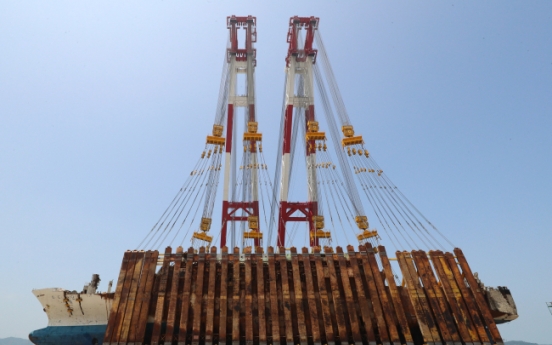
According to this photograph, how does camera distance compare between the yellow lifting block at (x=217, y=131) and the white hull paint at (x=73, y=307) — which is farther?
the yellow lifting block at (x=217, y=131)

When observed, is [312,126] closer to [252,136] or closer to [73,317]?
[252,136]

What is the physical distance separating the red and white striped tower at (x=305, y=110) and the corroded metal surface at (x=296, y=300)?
18.1 metres

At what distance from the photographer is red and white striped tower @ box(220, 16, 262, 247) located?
36.6 m

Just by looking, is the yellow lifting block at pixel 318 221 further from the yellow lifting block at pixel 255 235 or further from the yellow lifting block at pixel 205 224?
the yellow lifting block at pixel 205 224

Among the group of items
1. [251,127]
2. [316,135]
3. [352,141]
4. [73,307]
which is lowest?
[73,307]

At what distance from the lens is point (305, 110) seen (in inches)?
1524

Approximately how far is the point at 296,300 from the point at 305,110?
2655 cm

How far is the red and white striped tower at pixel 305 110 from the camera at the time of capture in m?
36.2

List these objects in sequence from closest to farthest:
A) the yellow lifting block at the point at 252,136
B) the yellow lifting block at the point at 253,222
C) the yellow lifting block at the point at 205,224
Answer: the yellow lifting block at the point at 205,224, the yellow lifting block at the point at 253,222, the yellow lifting block at the point at 252,136

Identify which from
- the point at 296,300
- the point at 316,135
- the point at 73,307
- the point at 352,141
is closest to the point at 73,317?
the point at 73,307

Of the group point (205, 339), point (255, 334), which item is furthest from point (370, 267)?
point (205, 339)

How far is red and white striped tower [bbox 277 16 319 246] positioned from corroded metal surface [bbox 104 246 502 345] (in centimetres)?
1813

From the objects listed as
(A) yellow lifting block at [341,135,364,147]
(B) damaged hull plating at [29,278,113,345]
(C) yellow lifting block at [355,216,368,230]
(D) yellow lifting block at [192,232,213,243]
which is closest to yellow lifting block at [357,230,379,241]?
(C) yellow lifting block at [355,216,368,230]

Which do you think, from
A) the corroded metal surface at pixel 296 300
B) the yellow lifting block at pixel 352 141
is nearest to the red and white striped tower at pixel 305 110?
the yellow lifting block at pixel 352 141
